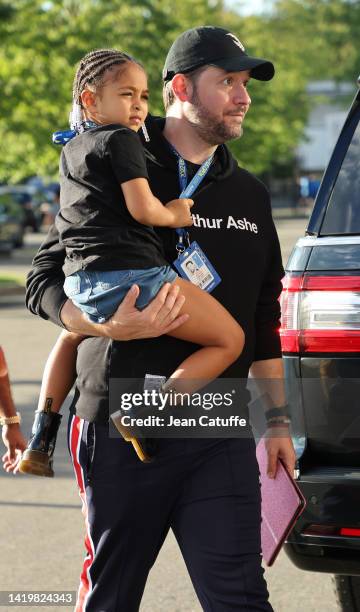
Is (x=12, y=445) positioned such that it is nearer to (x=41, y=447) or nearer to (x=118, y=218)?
(x=41, y=447)

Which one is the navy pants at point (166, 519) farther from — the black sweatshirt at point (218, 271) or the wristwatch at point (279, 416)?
the wristwatch at point (279, 416)

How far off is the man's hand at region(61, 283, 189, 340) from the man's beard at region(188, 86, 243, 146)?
1.48ft

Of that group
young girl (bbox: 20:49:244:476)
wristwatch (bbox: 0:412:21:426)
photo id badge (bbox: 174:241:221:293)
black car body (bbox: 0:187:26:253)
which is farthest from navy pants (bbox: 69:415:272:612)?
black car body (bbox: 0:187:26:253)

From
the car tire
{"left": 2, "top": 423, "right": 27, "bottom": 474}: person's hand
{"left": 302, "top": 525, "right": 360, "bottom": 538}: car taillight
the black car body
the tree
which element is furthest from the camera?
the black car body

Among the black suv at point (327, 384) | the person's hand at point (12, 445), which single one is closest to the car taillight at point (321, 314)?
the black suv at point (327, 384)

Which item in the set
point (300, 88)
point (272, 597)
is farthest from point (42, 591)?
point (300, 88)

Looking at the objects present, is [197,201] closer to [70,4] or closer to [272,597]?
[272,597]

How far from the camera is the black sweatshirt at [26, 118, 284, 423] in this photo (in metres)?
3.17

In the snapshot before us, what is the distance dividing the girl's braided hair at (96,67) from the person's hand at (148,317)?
0.57 metres

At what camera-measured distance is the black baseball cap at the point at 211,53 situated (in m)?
3.26

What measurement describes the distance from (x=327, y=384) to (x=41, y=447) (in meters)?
0.84

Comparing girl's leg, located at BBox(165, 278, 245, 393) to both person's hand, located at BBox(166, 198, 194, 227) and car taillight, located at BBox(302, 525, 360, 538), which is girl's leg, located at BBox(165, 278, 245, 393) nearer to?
person's hand, located at BBox(166, 198, 194, 227)

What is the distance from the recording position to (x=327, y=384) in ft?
11.8

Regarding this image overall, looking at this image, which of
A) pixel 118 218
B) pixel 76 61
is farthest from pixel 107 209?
pixel 76 61
